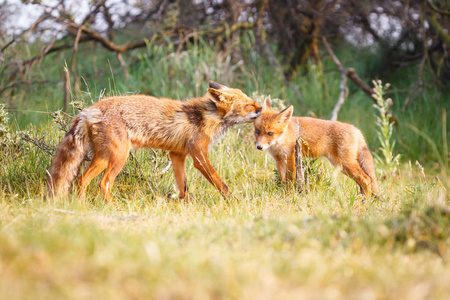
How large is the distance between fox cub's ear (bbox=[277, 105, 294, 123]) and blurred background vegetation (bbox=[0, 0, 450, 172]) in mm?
2861

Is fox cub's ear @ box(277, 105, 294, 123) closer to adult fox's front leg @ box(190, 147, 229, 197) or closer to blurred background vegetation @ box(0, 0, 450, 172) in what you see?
adult fox's front leg @ box(190, 147, 229, 197)

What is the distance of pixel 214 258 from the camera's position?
2555mm

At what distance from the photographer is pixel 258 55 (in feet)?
33.2

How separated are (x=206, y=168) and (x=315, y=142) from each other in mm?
1539

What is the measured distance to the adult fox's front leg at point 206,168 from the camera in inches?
203

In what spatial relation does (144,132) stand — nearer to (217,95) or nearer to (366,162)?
(217,95)

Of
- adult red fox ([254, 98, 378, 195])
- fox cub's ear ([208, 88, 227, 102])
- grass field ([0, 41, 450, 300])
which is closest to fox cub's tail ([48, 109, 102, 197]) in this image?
grass field ([0, 41, 450, 300])

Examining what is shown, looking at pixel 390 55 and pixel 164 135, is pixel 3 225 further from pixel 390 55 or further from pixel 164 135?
pixel 390 55

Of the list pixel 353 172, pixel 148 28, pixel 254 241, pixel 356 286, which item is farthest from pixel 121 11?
pixel 356 286

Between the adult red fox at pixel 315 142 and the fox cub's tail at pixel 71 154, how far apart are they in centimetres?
205

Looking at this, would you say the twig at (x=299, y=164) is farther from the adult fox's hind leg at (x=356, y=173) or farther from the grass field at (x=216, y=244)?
the adult fox's hind leg at (x=356, y=173)

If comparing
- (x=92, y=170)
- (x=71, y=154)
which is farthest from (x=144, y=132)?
(x=71, y=154)

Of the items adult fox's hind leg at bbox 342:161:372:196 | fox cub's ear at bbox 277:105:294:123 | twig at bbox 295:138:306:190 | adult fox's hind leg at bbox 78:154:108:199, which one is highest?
fox cub's ear at bbox 277:105:294:123

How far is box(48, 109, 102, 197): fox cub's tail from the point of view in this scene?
15.2ft
